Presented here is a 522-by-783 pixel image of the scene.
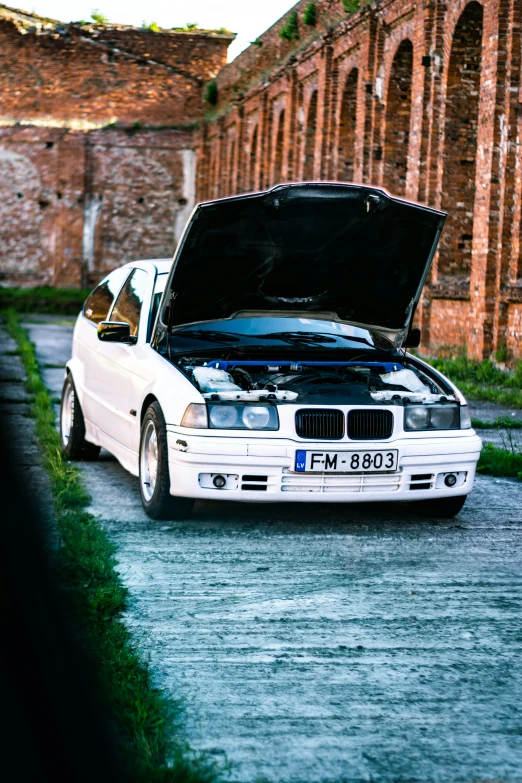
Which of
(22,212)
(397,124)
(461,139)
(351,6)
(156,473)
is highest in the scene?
(351,6)

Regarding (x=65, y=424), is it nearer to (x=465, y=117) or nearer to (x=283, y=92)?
(x=465, y=117)

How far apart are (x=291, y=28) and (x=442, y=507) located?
25559 millimetres

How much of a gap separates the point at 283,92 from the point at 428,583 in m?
28.9

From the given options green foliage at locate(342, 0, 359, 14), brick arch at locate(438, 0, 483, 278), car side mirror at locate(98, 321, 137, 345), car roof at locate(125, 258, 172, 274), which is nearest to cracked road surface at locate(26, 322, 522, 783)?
car side mirror at locate(98, 321, 137, 345)

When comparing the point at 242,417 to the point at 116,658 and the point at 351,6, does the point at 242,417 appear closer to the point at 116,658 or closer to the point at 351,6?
the point at 116,658

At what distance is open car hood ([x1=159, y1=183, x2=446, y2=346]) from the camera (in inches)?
285

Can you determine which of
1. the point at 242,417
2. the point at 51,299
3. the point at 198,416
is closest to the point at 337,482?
the point at 242,417

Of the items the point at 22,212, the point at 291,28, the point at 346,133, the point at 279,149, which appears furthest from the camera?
the point at 22,212

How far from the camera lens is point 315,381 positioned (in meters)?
7.06

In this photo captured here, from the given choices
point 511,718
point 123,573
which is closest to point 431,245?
point 123,573

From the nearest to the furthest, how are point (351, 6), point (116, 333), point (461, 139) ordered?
point (116, 333), point (461, 139), point (351, 6)

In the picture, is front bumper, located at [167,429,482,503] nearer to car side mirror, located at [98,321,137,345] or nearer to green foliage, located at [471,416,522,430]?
car side mirror, located at [98,321,137,345]

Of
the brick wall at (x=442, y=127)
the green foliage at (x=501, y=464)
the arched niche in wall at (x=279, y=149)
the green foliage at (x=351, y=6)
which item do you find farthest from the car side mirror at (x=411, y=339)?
the arched niche in wall at (x=279, y=149)

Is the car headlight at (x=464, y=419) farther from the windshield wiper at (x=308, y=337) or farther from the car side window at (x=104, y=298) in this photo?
the car side window at (x=104, y=298)
